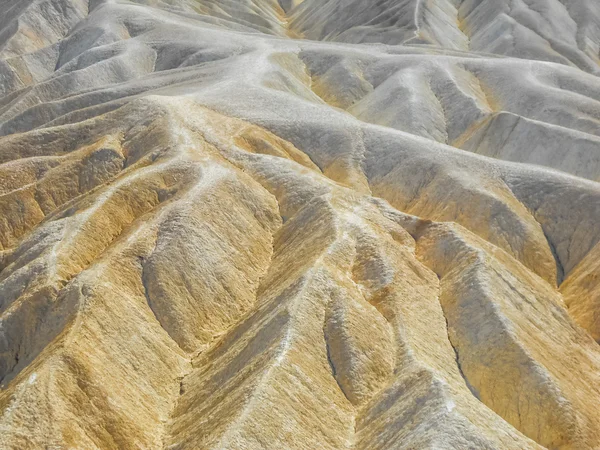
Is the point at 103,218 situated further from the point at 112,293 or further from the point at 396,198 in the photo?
the point at 396,198

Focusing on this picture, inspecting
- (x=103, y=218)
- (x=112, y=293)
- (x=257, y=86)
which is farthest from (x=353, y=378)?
(x=257, y=86)

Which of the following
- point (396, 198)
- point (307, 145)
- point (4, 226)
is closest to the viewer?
point (4, 226)

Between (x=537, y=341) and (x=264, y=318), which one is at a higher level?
(x=264, y=318)

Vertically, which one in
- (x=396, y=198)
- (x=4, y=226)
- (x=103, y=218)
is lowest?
(x=396, y=198)

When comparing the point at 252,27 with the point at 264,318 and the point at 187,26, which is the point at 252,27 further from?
the point at 264,318

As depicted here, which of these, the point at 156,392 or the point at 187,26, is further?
the point at 187,26

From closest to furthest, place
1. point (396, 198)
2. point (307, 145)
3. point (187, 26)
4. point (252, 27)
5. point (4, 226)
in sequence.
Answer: point (4, 226)
point (396, 198)
point (307, 145)
point (187, 26)
point (252, 27)
